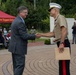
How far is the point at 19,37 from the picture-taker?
716 cm

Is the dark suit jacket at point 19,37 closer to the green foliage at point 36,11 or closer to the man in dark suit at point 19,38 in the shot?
the man in dark suit at point 19,38

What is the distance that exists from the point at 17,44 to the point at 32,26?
118ft

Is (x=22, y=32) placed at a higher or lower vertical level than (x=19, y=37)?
higher

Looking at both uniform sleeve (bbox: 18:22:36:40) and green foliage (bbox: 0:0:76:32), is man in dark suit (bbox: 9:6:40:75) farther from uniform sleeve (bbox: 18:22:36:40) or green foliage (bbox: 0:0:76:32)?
green foliage (bbox: 0:0:76:32)

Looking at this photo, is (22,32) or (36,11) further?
(36,11)

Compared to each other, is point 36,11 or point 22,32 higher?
point 36,11

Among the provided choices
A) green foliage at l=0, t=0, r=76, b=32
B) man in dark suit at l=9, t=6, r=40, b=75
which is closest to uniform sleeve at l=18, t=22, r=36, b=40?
man in dark suit at l=9, t=6, r=40, b=75

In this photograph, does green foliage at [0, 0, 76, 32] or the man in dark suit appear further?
green foliage at [0, 0, 76, 32]

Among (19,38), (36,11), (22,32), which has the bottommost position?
(19,38)

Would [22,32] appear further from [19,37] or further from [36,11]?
[36,11]

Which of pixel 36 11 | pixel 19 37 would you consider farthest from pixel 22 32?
pixel 36 11

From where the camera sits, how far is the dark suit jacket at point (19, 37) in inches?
280

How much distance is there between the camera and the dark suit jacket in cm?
710

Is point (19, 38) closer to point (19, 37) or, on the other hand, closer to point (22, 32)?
point (19, 37)
